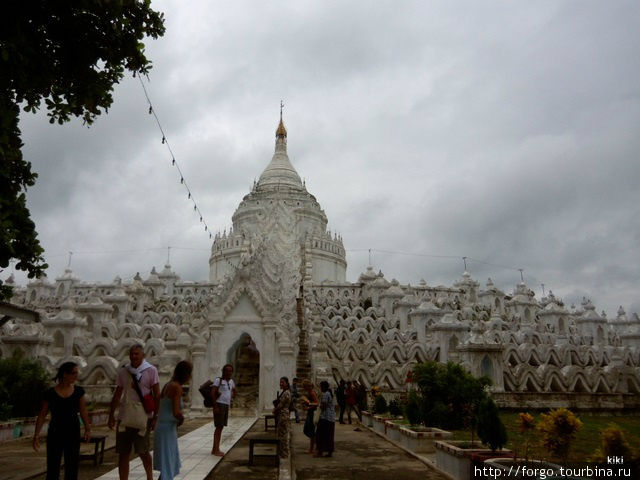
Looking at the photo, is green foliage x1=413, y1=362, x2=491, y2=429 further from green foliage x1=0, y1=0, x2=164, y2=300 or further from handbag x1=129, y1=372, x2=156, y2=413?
green foliage x1=0, y1=0, x2=164, y2=300

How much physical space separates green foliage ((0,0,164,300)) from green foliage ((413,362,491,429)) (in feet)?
29.9

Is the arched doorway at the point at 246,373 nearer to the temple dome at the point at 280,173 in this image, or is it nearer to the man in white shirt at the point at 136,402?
the man in white shirt at the point at 136,402

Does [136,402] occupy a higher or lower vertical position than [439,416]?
higher

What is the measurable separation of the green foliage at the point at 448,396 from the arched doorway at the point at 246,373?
25.0ft

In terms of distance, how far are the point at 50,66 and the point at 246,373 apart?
60.2 feet

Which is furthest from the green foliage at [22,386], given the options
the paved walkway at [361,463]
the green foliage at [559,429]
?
the green foliage at [559,429]

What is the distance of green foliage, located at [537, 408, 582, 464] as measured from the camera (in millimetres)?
6957

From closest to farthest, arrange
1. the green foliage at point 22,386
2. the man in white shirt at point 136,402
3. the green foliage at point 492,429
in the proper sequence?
1. the man in white shirt at point 136,402
2. the green foliage at point 492,429
3. the green foliage at point 22,386

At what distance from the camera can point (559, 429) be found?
276 inches

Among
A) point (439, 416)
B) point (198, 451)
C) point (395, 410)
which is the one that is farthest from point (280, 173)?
point (198, 451)

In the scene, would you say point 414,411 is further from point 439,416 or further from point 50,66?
point 50,66

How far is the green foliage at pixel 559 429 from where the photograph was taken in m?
6.96

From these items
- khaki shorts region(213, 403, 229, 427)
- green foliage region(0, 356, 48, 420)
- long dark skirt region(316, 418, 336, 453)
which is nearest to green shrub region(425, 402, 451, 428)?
long dark skirt region(316, 418, 336, 453)

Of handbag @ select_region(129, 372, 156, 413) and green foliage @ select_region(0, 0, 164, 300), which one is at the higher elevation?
green foliage @ select_region(0, 0, 164, 300)
